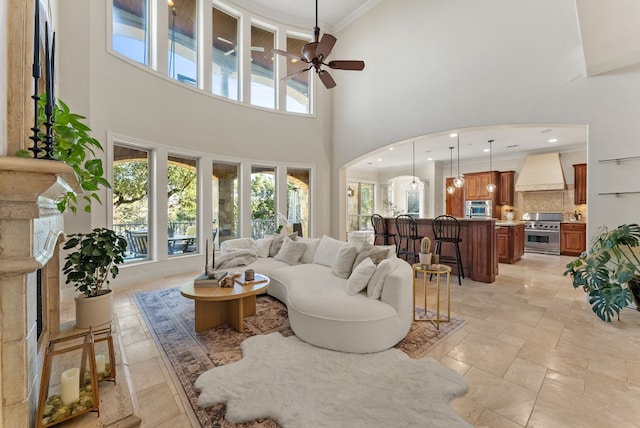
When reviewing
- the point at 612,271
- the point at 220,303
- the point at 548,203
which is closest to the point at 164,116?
the point at 220,303

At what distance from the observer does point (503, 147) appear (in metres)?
7.59

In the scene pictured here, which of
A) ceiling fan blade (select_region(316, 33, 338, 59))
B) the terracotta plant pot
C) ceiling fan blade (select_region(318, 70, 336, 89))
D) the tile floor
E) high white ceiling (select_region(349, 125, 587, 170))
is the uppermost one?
ceiling fan blade (select_region(316, 33, 338, 59))

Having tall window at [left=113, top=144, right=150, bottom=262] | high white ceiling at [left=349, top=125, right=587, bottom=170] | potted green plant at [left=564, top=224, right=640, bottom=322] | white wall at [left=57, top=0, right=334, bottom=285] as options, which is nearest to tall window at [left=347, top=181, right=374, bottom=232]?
high white ceiling at [left=349, top=125, right=587, bottom=170]

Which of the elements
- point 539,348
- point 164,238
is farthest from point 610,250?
point 164,238

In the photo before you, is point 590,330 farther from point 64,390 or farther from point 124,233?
point 124,233

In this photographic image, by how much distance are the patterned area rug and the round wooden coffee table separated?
87 millimetres

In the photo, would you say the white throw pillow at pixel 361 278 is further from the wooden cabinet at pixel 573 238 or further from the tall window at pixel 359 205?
the tall window at pixel 359 205

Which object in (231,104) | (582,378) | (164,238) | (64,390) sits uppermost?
(231,104)

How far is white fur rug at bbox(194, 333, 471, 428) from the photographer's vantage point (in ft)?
5.47

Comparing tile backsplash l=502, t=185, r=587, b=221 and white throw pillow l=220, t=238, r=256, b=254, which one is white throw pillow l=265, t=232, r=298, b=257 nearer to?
white throw pillow l=220, t=238, r=256, b=254

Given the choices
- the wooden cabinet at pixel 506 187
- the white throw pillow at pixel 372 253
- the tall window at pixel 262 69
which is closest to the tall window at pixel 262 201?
the tall window at pixel 262 69

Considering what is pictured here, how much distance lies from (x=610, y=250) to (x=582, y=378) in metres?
1.96

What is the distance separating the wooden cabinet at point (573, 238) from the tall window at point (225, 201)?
8.54 metres

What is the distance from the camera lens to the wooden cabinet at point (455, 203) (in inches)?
369
